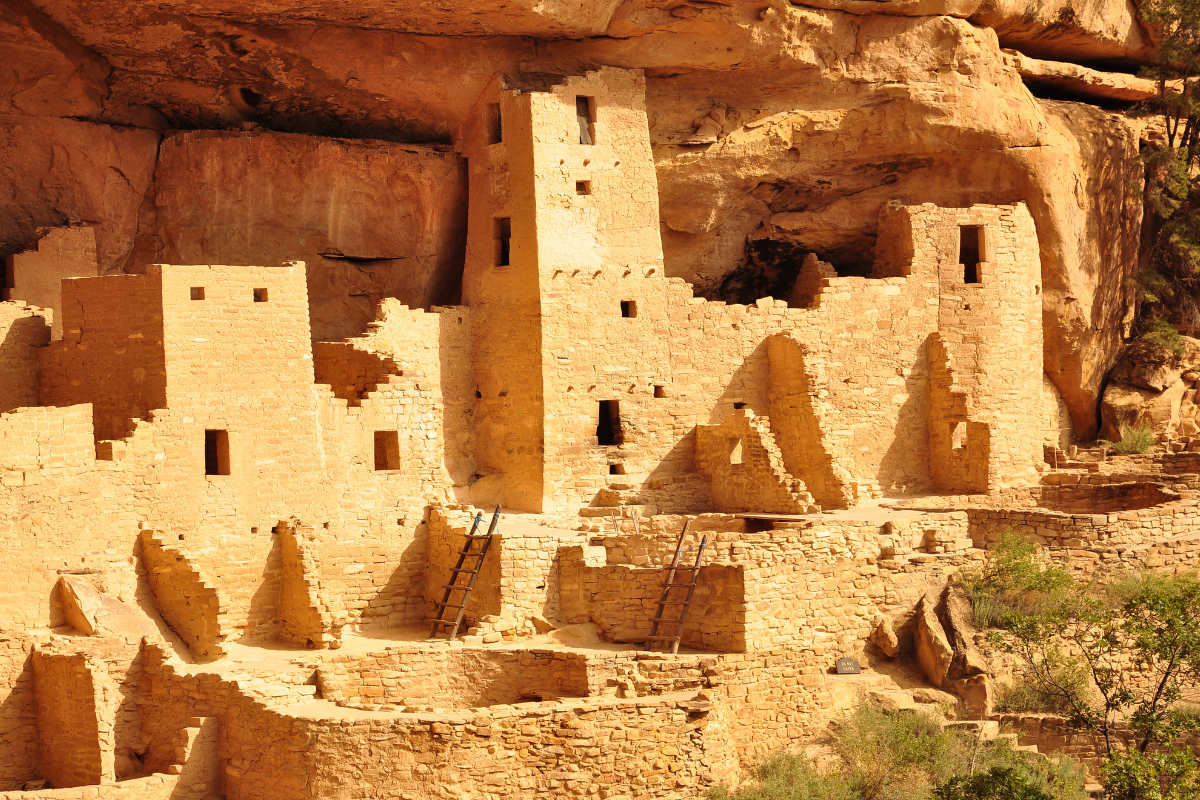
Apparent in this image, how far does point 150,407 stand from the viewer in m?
22.5

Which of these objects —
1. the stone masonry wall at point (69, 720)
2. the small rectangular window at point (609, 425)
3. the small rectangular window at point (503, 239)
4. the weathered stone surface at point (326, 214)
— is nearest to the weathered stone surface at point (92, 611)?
the stone masonry wall at point (69, 720)

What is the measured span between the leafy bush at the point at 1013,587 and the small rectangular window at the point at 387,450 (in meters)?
7.17

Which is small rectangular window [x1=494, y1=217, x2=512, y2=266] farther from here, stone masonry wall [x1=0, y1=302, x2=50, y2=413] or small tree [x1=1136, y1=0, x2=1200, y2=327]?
small tree [x1=1136, y1=0, x2=1200, y2=327]

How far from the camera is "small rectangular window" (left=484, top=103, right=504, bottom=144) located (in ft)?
88.3

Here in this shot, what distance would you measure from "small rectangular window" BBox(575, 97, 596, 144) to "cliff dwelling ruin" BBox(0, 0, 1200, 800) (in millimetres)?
62

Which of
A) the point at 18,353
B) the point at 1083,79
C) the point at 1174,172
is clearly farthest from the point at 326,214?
the point at 1174,172

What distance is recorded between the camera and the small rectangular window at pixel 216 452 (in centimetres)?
2255

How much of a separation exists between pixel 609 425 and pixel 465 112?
4.82m

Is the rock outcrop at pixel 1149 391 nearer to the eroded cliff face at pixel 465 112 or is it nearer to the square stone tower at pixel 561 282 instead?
the eroded cliff face at pixel 465 112

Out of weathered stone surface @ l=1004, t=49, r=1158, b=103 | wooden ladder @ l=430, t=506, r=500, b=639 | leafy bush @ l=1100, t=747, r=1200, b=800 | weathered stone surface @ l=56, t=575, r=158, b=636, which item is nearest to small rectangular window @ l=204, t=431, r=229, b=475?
weathered stone surface @ l=56, t=575, r=158, b=636

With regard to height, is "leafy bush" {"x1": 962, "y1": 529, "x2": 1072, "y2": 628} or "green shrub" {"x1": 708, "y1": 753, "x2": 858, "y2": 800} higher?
"leafy bush" {"x1": 962, "y1": 529, "x2": 1072, "y2": 628}

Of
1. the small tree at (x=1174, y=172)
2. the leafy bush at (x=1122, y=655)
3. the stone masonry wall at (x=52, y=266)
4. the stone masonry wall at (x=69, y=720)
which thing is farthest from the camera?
the small tree at (x=1174, y=172)

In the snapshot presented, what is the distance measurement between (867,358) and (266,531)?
382 inches

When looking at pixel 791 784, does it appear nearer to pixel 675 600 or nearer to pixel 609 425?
pixel 675 600
